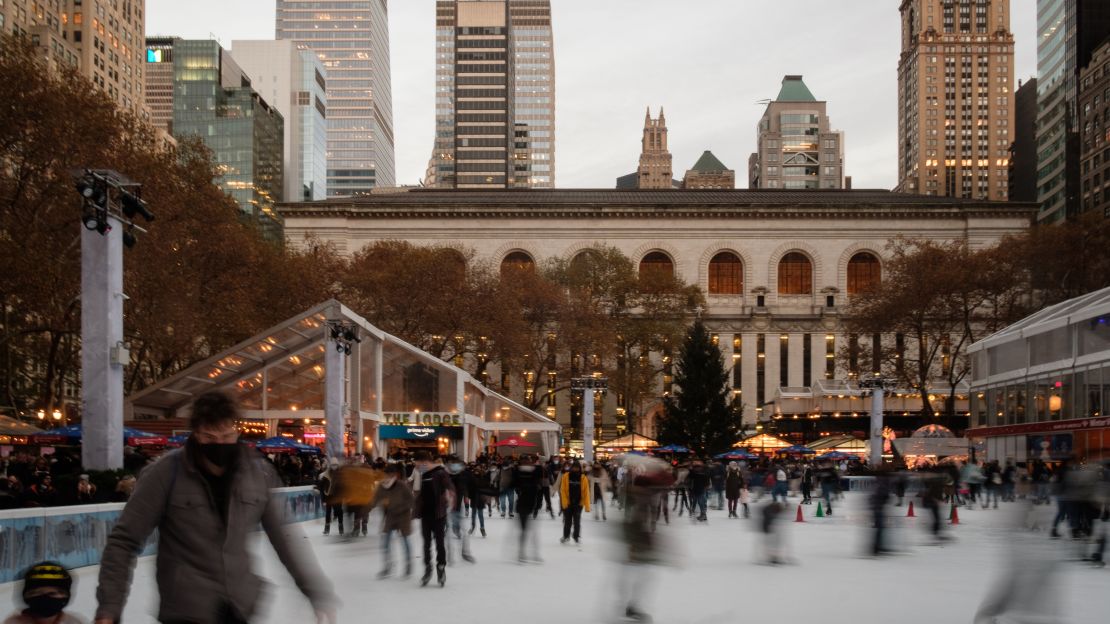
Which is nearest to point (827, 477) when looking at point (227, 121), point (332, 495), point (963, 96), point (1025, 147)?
point (332, 495)

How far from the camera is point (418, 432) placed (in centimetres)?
3978

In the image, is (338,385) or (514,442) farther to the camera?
(514,442)

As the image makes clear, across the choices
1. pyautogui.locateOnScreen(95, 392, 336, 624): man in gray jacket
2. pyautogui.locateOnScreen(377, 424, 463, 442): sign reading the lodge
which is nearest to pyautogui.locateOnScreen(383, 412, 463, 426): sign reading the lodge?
pyautogui.locateOnScreen(377, 424, 463, 442): sign reading the lodge

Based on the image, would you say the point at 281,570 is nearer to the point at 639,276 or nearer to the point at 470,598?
the point at 470,598

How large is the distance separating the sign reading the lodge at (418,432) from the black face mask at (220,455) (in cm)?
3414

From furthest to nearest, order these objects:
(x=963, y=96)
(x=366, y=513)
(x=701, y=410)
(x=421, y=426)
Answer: (x=963, y=96) < (x=701, y=410) < (x=421, y=426) < (x=366, y=513)

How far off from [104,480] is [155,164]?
2174 centimetres

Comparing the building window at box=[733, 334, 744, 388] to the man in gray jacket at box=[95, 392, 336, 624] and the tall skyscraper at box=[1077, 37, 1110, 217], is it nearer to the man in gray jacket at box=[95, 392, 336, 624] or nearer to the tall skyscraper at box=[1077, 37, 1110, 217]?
the tall skyscraper at box=[1077, 37, 1110, 217]

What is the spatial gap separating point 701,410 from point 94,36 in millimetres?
70479

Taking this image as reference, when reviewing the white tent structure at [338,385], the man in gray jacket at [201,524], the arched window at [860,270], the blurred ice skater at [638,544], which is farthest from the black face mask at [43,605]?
the arched window at [860,270]

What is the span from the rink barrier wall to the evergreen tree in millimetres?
45532

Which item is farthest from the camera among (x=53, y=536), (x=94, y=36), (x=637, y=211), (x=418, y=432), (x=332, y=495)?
(x=94, y=36)

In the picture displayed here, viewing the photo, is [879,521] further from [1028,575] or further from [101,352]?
[101,352]

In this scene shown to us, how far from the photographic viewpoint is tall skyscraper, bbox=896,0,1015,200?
608 ft
